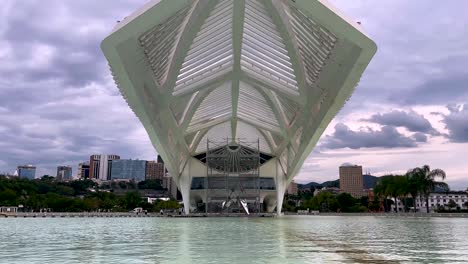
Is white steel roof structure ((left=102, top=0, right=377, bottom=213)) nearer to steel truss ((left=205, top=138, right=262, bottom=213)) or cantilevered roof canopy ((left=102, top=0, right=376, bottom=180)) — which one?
cantilevered roof canopy ((left=102, top=0, right=376, bottom=180))

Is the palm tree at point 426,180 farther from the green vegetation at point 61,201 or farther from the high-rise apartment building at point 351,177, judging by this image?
the high-rise apartment building at point 351,177

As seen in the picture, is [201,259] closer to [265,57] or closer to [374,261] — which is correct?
[374,261]

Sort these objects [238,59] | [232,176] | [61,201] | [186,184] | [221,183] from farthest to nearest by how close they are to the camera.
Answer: [61,201] < [186,184] < [221,183] < [232,176] < [238,59]

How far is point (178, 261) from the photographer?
16.6 ft

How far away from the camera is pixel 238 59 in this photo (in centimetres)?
2462

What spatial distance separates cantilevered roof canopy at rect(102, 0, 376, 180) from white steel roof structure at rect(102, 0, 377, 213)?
41 mm

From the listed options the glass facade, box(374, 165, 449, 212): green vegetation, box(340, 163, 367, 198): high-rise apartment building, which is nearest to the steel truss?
the glass facade

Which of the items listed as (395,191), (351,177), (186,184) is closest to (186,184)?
(186,184)

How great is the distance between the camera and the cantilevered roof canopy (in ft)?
48.8

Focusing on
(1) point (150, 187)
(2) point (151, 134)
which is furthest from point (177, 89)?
(1) point (150, 187)

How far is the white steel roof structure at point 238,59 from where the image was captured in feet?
48.7

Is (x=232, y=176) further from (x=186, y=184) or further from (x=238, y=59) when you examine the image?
(x=238, y=59)

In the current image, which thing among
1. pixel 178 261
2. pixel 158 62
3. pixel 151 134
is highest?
pixel 158 62

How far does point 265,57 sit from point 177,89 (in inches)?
215
